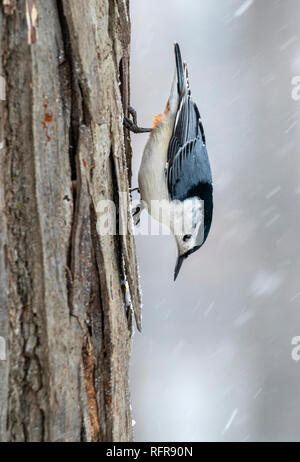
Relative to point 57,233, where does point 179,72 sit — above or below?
above

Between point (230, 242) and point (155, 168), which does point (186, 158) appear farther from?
point (230, 242)

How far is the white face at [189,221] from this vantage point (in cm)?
142

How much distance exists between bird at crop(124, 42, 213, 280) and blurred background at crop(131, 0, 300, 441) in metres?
0.45

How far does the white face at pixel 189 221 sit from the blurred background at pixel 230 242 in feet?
1.50

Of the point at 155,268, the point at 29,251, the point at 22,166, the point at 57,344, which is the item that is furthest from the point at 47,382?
the point at 155,268

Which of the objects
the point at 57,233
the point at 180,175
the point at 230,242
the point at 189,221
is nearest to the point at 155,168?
the point at 180,175

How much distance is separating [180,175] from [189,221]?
5.0 inches

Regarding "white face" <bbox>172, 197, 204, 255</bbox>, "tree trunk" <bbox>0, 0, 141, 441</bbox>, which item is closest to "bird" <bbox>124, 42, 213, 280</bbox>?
"white face" <bbox>172, 197, 204, 255</bbox>

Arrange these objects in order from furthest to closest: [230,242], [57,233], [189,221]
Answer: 1. [230,242]
2. [189,221]
3. [57,233]

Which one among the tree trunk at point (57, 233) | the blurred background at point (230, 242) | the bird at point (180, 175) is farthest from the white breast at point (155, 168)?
the tree trunk at point (57, 233)

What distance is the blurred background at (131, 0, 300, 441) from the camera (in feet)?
6.29

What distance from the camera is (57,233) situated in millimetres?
653

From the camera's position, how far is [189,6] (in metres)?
1.92

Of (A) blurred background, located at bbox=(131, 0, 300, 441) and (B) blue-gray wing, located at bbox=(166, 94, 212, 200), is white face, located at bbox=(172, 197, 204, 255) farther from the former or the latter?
(A) blurred background, located at bbox=(131, 0, 300, 441)
